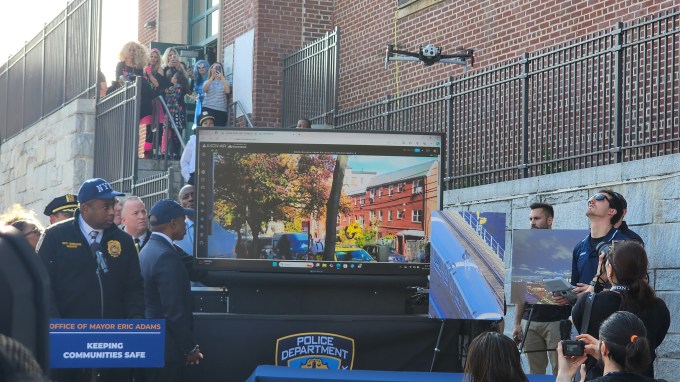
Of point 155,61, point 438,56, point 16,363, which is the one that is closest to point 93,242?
point 16,363

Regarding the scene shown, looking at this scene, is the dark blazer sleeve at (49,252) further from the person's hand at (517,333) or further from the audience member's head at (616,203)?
the person's hand at (517,333)

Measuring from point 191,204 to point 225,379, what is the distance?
3.03 metres

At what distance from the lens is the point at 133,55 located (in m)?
18.4

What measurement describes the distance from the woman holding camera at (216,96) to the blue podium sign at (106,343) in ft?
38.2

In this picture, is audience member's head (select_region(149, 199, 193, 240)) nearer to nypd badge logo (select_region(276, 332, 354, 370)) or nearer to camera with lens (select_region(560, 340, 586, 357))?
nypd badge logo (select_region(276, 332, 354, 370))

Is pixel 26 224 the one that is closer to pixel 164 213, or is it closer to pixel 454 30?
pixel 164 213

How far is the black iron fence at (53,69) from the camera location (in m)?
18.5

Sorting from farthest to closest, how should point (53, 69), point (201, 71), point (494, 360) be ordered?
point (53, 69) → point (201, 71) → point (494, 360)

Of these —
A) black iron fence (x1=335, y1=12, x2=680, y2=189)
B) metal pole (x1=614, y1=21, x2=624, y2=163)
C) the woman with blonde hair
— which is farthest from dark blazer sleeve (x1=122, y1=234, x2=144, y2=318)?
the woman with blonde hair

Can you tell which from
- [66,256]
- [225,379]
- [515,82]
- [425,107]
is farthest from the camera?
[425,107]

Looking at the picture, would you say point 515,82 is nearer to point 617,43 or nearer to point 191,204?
point 617,43

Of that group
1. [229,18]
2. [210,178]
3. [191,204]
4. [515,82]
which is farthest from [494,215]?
[229,18]

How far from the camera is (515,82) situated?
41.0 feet

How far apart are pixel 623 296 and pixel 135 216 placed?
15.0 feet
